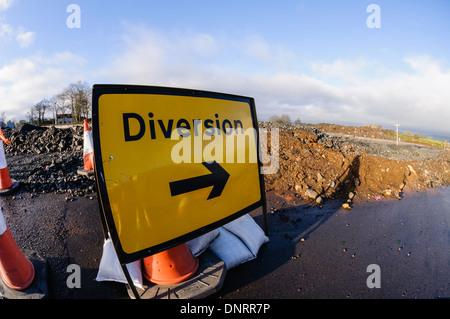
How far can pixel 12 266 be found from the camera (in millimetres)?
2109

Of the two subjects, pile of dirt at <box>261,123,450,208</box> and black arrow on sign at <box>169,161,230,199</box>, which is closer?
black arrow on sign at <box>169,161,230,199</box>

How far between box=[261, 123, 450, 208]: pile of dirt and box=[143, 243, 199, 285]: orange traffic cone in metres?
2.75

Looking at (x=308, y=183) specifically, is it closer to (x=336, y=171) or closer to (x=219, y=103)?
(x=336, y=171)

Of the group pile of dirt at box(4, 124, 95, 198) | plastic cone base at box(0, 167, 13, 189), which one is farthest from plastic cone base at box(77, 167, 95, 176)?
plastic cone base at box(0, 167, 13, 189)

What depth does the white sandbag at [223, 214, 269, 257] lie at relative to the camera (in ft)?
8.79

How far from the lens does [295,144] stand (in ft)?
20.7

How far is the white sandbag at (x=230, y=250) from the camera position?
8.05 ft

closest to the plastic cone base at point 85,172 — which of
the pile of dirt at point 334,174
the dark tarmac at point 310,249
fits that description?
the dark tarmac at point 310,249

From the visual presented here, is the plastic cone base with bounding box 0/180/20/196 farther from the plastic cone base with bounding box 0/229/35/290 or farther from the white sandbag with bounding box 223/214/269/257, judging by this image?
the white sandbag with bounding box 223/214/269/257

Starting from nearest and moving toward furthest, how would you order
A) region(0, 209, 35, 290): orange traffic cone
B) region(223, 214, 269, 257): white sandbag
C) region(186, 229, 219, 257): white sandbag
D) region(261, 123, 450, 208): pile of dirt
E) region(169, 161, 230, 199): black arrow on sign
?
region(169, 161, 230, 199): black arrow on sign, region(0, 209, 35, 290): orange traffic cone, region(186, 229, 219, 257): white sandbag, region(223, 214, 269, 257): white sandbag, region(261, 123, 450, 208): pile of dirt

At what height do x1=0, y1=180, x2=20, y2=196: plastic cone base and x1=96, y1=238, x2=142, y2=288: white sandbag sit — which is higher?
x1=0, y1=180, x2=20, y2=196: plastic cone base

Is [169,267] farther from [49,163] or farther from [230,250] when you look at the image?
[49,163]

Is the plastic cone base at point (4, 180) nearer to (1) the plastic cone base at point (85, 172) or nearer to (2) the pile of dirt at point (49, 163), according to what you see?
(2) the pile of dirt at point (49, 163)
